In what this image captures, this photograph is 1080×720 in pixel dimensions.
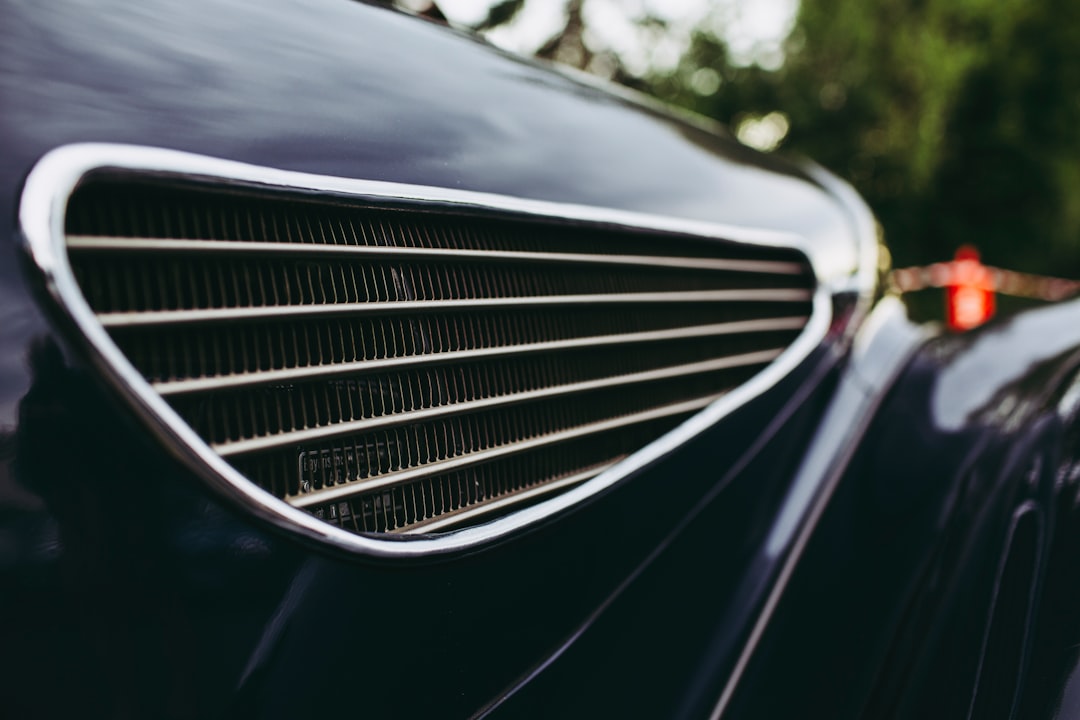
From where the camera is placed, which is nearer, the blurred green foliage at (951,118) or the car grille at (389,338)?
the car grille at (389,338)

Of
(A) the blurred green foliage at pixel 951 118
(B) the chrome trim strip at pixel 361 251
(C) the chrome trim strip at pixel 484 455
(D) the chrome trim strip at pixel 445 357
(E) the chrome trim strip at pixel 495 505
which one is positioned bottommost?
(E) the chrome trim strip at pixel 495 505

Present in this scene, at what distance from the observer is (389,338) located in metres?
0.94

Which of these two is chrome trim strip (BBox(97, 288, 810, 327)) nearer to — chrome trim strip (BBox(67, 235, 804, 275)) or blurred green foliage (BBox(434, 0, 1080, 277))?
chrome trim strip (BBox(67, 235, 804, 275))

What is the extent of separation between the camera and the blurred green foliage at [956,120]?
16.1 m

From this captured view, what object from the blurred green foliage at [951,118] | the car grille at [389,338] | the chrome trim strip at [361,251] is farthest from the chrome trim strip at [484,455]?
the blurred green foliage at [951,118]

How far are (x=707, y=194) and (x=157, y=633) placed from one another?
118cm

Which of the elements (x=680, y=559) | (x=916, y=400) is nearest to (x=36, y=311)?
(x=680, y=559)

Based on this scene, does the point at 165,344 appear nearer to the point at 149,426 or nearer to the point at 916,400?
the point at 149,426

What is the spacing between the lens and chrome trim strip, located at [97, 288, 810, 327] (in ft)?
2.36

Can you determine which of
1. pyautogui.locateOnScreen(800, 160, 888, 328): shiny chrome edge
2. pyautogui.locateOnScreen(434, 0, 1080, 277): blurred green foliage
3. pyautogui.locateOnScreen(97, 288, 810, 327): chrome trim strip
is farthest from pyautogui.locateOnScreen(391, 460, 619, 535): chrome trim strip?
pyautogui.locateOnScreen(434, 0, 1080, 277): blurred green foliage

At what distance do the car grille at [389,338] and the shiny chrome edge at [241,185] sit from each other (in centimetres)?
2

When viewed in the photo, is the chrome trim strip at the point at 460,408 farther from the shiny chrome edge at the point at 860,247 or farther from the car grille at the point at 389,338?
the shiny chrome edge at the point at 860,247

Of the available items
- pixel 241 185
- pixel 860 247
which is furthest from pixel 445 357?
pixel 860 247

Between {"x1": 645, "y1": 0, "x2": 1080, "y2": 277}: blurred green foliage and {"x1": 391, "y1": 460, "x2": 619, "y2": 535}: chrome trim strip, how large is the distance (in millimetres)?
15847
